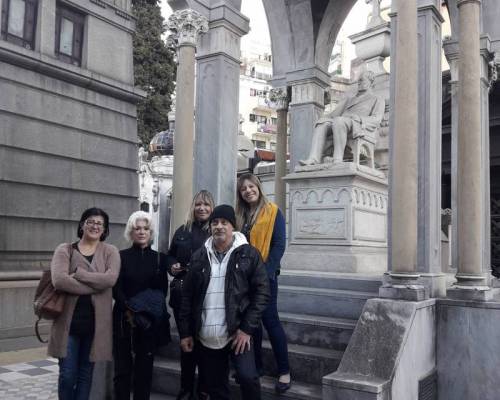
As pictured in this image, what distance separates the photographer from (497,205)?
14.3 m

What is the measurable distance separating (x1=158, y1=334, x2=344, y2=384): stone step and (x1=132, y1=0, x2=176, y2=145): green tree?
23.8 metres

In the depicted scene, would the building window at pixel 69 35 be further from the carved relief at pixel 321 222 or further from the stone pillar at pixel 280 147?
the carved relief at pixel 321 222

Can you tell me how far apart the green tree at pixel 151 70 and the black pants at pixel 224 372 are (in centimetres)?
2474

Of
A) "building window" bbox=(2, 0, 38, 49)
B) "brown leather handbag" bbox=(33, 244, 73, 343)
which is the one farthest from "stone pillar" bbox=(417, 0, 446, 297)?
"building window" bbox=(2, 0, 38, 49)

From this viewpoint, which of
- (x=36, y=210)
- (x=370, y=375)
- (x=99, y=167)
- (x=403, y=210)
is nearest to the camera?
(x=370, y=375)

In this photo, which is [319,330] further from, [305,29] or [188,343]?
[305,29]

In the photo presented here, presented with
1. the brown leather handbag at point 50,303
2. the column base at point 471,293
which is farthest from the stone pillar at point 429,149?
the brown leather handbag at point 50,303

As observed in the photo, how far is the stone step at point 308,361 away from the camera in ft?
15.9

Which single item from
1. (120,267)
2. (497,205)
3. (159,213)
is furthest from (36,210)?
(159,213)

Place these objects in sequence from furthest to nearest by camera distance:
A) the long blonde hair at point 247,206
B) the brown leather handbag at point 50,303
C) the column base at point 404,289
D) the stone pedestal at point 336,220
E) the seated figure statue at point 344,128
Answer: the seated figure statue at point 344,128, the stone pedestal at point 336,220, the column base at point 404,289, the long blonde hair at point 247,206, the brown leather handbag at point 50,303

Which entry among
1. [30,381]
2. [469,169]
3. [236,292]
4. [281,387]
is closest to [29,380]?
[30,381]

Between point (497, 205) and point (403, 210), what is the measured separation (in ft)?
34.1

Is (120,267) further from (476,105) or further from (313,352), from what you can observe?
(476,105)

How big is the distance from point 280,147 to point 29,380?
23.4ft
